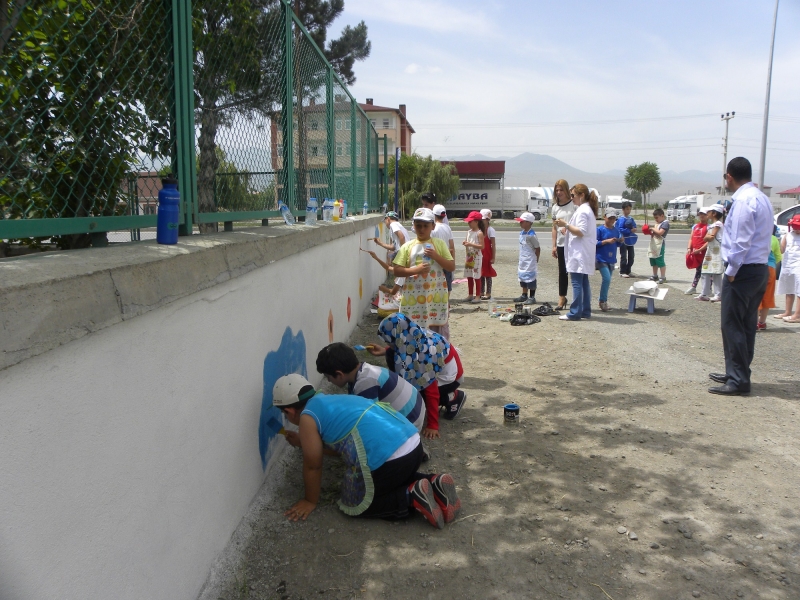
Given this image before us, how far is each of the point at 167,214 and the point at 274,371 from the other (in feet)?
4.51

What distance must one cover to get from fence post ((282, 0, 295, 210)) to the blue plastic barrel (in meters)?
2.24

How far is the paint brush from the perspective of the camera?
11.4 feet

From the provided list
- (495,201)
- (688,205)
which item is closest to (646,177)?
(688,205)

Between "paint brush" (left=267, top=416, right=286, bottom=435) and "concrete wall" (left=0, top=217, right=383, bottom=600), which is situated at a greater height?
"concrete wall" (left=0, top=217, right=383, bottom=600)

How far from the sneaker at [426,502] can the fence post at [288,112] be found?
2.44 metres

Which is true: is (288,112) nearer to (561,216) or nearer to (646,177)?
(561,216)

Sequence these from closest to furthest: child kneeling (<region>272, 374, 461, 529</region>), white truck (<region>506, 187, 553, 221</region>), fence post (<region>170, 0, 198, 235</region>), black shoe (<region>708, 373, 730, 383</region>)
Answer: fence post (<region>170, 0, 198, 235</region>) → child kneeling (<region>272, 374, 461, 529</region>) → black shoe (<region>708, 373, 730, 383</region>) → white truck (<region>506, 187, 553, 221</region>)

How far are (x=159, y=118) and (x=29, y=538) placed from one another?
178 cm

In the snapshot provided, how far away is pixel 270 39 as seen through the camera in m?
4.09

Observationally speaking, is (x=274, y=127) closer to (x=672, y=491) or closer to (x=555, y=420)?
(x=555, y=420)

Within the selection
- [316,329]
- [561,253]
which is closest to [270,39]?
[316,329]

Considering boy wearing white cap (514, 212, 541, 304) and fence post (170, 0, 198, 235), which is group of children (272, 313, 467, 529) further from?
boy wearing white cap (514, 212, 541, 304)

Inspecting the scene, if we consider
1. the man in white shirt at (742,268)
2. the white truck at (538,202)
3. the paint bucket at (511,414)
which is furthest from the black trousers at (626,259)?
the white truck at (538,202)

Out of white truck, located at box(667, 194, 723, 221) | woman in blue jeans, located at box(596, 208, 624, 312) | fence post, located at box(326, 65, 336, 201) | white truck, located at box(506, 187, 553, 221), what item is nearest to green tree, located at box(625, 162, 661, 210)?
white truck, located at box(667, 194, 723, 221)
